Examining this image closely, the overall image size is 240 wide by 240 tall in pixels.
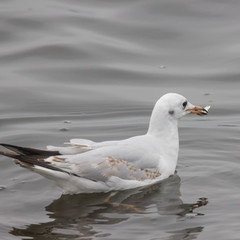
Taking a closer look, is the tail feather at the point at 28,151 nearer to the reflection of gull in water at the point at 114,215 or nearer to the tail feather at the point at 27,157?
the tail feather at the point at 27,157

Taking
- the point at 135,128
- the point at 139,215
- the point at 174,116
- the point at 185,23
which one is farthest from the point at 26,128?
the point at 185,23

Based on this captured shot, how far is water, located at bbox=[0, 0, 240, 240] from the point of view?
7449mm

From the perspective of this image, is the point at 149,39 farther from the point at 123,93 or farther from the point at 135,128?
the point at 135,128

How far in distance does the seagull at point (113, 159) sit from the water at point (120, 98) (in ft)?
0.62

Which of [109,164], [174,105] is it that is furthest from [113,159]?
[174,105]

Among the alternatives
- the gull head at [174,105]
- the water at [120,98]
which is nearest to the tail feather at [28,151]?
the water at [120,98]

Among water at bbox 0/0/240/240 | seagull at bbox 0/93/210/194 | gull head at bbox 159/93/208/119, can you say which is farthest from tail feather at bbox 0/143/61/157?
gull head at bbox 159/93/208/119

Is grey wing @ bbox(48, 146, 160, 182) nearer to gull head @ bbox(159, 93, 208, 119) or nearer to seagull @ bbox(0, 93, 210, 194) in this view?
seagull @ bbox(0, 93, 210, 194)

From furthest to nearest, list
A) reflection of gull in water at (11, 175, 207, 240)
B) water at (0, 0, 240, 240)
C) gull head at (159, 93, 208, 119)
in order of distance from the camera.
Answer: gull head at (159, 93, 208, 119) → water at (0, 0, 240, 240) → reflection of gull in water at (11, 175, 207, 240)

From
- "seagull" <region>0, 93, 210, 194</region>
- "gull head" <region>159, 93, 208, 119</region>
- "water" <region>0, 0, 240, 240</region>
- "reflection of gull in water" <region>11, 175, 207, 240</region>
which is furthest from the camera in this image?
"gull head" <region>159, 93, 208, 119</region>

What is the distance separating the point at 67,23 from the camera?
1475cm

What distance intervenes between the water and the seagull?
0.62ft

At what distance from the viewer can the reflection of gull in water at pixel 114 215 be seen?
280 inches

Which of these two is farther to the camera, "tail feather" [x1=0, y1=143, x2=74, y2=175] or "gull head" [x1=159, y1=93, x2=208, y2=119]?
"gull head" [x1=159, y1=93, x2=208, y2=119]
